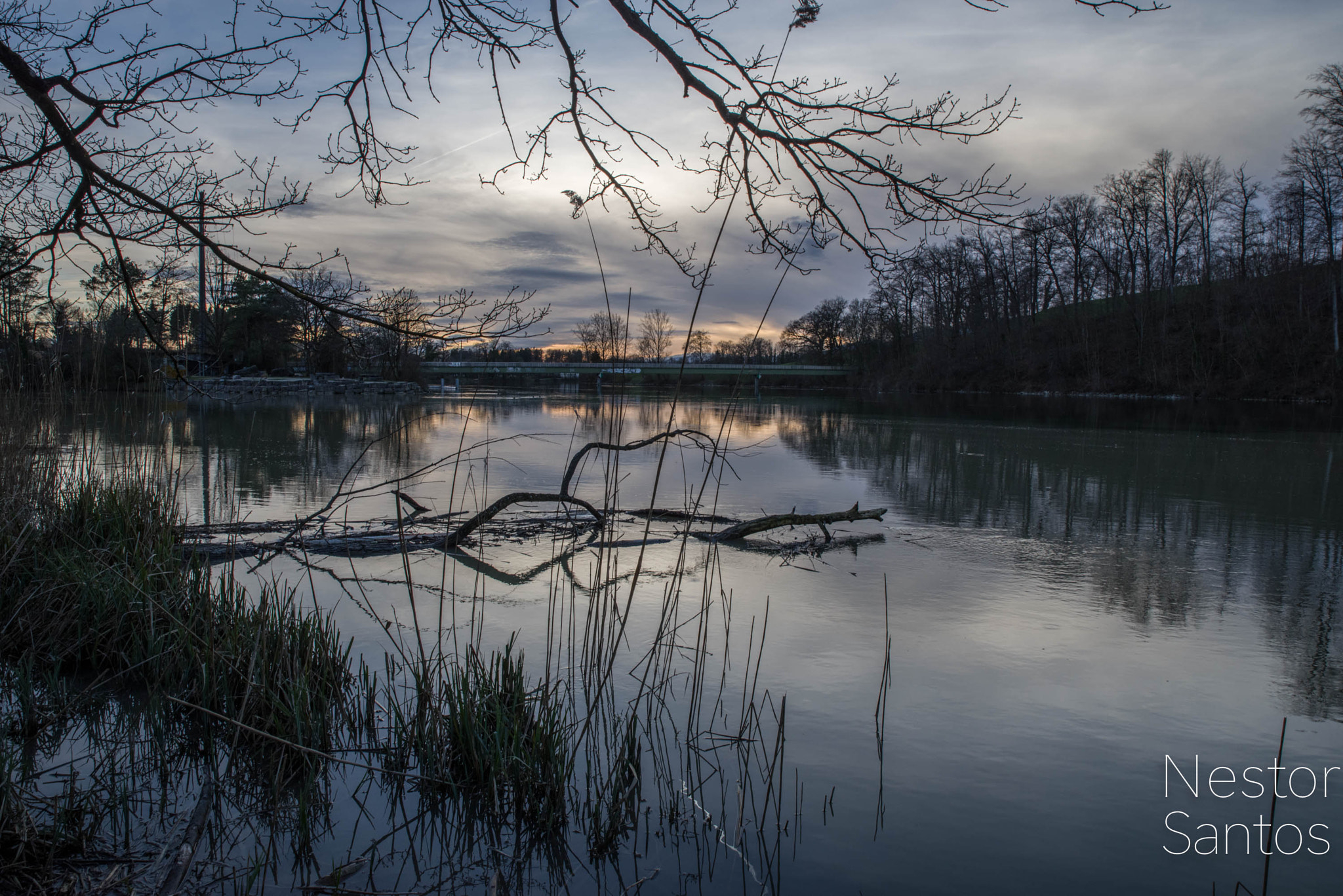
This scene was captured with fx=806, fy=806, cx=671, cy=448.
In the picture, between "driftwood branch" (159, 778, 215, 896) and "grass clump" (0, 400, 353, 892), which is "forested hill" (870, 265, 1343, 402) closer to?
"grass clump" (0, 400, 353, 892)

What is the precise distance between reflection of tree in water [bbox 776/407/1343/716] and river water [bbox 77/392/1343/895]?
45mm

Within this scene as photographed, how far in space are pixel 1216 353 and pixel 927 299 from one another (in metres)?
21.8

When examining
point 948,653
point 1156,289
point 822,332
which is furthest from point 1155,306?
point 948,653

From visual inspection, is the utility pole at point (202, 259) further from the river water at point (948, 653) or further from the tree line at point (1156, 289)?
the tree line at point (1156, 289)

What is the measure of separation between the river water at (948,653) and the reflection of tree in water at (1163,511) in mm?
45

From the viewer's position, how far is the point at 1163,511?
905 cm

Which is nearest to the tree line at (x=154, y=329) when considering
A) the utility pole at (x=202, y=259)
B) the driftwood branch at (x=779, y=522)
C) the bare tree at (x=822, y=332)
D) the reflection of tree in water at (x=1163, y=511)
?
the utility pole at (x=202, y=259)

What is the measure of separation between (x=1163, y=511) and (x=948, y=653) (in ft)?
19.8

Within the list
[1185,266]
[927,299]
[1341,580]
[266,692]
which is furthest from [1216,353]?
[266,692]

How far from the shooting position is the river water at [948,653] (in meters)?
2.73

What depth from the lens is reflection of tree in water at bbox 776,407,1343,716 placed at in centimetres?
546

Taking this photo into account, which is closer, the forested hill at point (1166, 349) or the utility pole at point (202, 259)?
the utility pole at point (202, 259)

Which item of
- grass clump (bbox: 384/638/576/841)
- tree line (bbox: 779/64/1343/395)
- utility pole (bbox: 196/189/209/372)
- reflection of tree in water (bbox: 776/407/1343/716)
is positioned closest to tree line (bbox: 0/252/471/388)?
utility pole (bbox: 196/189/209/372)

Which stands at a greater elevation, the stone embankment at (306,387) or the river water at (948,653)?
the stone embankment at (306,387)
